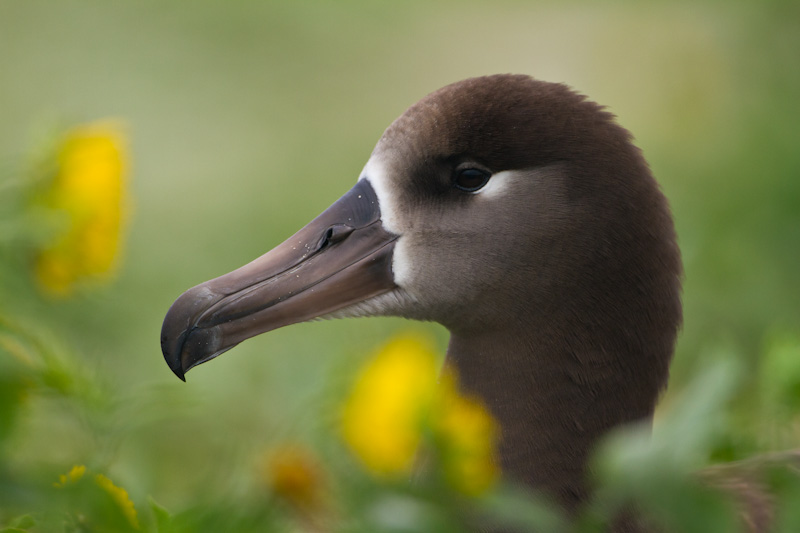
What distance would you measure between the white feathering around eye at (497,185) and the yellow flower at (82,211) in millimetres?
754

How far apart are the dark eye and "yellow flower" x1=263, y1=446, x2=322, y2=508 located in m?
0.68

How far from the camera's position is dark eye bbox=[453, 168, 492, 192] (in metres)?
2.15

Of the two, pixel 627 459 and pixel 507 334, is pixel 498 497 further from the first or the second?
pixel 507 334

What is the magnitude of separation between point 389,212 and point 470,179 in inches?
7.5

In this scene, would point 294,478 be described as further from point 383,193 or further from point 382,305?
point 383,193

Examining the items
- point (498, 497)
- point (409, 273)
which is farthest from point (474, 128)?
point (498, 497)

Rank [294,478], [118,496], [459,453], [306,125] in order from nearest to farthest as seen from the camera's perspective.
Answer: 1. [459,453]
2. [118,496]
3. [294,478]
4. [306,125]

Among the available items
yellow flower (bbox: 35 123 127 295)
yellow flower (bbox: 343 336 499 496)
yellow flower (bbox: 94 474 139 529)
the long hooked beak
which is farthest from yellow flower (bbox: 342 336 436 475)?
yellow flower (bbox: 35 123 127 295)

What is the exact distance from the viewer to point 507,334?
2133 mm

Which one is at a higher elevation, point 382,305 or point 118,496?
point 118,496

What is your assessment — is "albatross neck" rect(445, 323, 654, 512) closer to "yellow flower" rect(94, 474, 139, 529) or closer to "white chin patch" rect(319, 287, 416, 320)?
"white chin patch" rect(319, 287, 416, 320)

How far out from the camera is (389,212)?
219cm

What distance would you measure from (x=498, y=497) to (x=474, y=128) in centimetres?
115

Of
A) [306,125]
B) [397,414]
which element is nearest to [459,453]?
[397,414]
